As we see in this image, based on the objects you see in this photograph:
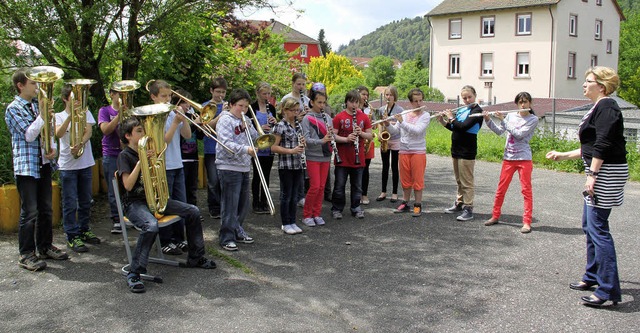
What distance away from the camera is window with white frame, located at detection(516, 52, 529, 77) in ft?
133

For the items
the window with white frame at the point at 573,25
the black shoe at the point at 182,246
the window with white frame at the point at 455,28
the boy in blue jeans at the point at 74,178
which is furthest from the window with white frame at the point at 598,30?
the boy in blue jeans at the point at 74,178

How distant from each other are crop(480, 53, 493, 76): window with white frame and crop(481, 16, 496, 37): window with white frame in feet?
4.65

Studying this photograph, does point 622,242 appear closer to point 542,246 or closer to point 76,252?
point 542,246

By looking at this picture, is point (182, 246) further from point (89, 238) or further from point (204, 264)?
point (89, 238)

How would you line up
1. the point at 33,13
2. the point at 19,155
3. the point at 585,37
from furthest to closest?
the point at 585,37, the point at 33,13, the point at 19,155

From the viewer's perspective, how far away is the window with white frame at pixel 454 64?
44344 mm

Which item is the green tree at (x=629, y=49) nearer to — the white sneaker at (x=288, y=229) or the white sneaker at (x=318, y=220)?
the white sneaker at (x=318, y=220)

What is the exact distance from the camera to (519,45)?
40656 millimetres

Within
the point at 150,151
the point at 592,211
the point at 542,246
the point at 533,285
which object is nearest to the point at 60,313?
the point at 150,151

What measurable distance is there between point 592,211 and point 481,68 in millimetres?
39838

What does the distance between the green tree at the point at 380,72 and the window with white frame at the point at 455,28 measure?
20.3 m

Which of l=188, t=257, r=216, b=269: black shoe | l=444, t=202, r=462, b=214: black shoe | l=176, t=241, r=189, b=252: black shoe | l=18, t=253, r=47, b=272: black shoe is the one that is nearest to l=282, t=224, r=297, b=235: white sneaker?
l=176, t=241, r=189, b=252: black shoe

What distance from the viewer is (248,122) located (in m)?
7.07

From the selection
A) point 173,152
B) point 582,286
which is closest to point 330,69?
point 173,152
